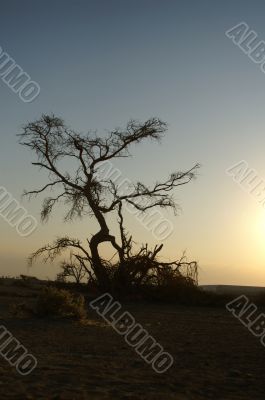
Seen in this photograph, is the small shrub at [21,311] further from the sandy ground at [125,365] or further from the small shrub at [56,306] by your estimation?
the sandy ground at [125,365]

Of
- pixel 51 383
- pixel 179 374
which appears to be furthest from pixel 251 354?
pixel 51 383

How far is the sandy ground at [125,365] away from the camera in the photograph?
5.97 meters

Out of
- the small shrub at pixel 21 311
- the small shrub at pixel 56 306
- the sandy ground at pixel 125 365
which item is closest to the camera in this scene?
the sandy ground at pixel 125 365

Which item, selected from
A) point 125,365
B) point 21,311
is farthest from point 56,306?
point 125,365

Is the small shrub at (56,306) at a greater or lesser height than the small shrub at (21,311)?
greater

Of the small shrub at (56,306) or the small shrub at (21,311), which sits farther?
the small shrub at (56,306)

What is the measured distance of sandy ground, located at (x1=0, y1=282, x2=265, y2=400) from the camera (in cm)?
597

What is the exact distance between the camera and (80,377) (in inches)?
261

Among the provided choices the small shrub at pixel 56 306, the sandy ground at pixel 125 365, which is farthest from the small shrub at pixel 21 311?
the sandy ground at pixel 125 365

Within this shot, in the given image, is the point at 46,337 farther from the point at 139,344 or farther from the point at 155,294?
the point at 155,294

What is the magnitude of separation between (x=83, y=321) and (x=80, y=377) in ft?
21.7

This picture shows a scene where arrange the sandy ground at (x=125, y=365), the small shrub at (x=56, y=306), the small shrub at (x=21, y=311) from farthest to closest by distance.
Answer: the small shrub at (x=56, y=306) < the small shrub at (x=21, y=311) < the sandy ground at (x=125, y=365)

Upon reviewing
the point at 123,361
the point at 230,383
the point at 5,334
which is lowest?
the point at 5,334

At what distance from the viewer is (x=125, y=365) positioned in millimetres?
7719
